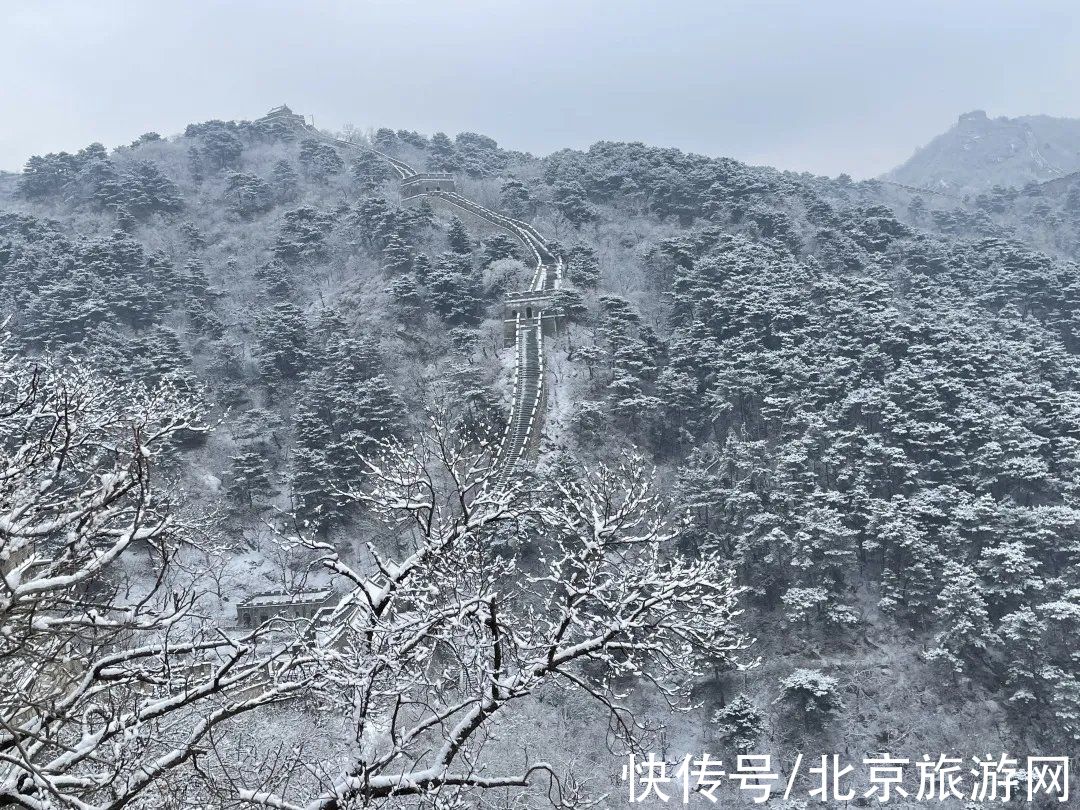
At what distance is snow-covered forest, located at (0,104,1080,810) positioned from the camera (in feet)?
20.9

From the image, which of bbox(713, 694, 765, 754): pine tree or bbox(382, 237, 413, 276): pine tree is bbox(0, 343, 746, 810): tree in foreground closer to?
bbox(713, 694, 765, 754): pine tree

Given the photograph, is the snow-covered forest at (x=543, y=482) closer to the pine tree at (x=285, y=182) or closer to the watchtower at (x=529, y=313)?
the watchtower at (x=529, y=313)

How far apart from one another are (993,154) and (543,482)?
124 m

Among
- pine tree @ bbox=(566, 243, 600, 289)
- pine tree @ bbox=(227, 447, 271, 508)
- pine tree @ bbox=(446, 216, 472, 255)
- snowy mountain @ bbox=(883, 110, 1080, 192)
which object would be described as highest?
snowy mountain @ bbox=(883, 110, 1080, 192)

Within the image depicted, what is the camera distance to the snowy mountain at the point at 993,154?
106062 millimetres

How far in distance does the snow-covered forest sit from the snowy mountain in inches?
3015

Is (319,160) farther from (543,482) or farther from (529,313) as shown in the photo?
(543,482)

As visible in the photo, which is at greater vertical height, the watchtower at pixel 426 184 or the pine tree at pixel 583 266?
the watchtower at pixel 426 184

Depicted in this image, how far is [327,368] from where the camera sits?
33938 millimetres

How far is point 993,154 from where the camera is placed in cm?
11431

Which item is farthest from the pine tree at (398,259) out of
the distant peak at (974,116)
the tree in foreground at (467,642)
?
the distant peak at (974,116)

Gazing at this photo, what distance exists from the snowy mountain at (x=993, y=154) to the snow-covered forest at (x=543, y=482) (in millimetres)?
76579

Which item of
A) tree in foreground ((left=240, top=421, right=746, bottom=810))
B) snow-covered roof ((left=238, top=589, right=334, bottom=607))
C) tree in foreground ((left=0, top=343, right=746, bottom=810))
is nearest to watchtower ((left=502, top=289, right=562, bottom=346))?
snow-covered roof ((left=238, top=589, right=334, bottom=607))

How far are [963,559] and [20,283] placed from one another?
158 ft
